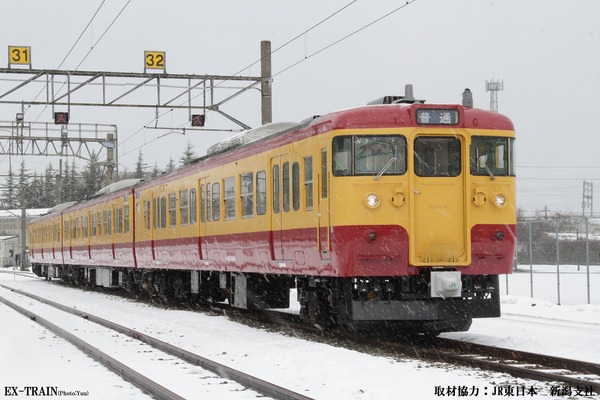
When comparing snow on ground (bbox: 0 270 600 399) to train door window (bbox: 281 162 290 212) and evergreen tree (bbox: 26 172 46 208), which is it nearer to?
train door window (bbox: 281 162 290 212)

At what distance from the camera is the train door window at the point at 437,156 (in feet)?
42.6

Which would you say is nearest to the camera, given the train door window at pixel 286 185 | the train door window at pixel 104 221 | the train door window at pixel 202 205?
the train door window at pixel 286 185

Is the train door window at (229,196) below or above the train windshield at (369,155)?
below

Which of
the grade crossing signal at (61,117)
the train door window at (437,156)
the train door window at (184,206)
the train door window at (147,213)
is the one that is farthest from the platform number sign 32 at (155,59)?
the train door window at (437,156)

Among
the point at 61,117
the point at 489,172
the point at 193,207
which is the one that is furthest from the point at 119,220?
the point at 489,172

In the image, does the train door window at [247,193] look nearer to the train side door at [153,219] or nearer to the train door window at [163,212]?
the train door window at [163,212]

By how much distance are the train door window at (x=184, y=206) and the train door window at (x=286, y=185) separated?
20.0 feet

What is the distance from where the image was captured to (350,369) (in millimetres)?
10273

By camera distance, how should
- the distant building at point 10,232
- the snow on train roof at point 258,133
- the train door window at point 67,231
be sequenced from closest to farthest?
the snow on train roof at point 258,133, the train door window at point 67,231, the distant building at point 10,232

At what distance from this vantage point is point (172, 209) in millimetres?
21984

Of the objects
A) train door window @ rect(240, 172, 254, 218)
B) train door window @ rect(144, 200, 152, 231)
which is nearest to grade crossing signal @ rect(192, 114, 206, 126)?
train door window @ rect(144, 200, 152, 231)

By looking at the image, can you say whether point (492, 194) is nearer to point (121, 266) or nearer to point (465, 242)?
point (465, 242)

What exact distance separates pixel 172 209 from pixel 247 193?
5671mm

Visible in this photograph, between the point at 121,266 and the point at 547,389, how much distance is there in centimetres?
2043
